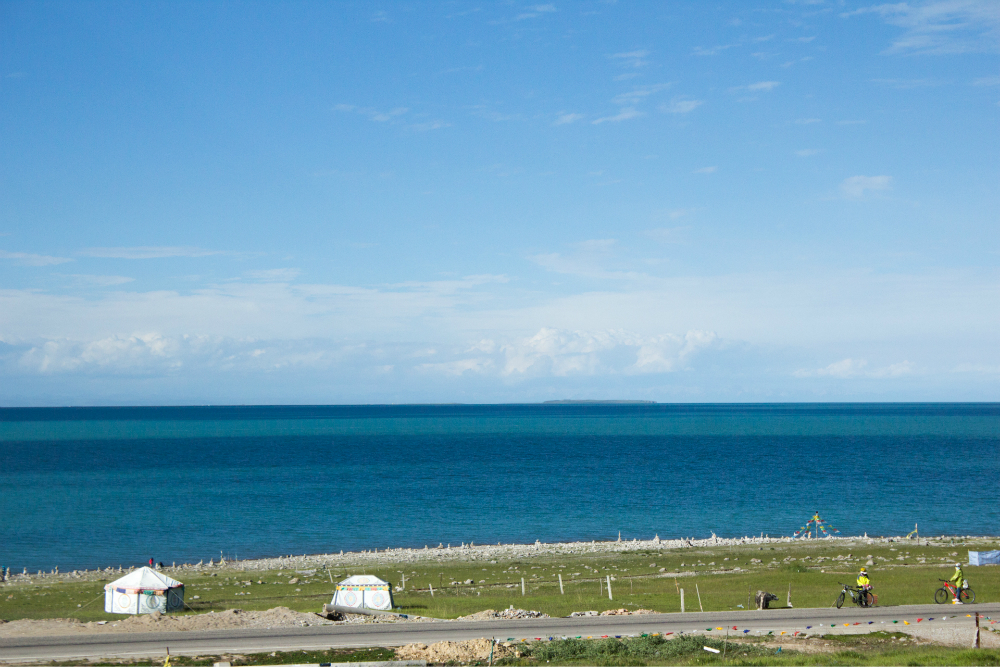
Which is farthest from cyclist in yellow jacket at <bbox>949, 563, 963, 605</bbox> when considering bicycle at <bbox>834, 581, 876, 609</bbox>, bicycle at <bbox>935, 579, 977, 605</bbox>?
bicycle at <bbox>834, 581, 876, 609</bbox>

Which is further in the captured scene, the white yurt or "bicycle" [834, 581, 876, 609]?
the white yurt

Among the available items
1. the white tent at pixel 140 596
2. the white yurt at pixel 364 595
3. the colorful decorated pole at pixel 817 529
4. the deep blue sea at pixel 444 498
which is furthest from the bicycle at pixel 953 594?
the white tent at pixel 140 596

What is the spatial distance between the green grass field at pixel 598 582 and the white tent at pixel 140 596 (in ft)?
4.35

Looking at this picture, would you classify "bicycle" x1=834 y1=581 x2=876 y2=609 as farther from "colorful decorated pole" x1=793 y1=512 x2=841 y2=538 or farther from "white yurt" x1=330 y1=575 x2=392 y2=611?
"colorful decorated pole" x1=793 y1=512 x2=841 y2=538

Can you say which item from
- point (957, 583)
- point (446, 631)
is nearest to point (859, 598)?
point (957, 583)

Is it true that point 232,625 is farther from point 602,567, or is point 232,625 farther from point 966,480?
point 966,480

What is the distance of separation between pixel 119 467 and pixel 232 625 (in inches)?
4565

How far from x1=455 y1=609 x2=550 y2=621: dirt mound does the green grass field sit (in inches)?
50.1

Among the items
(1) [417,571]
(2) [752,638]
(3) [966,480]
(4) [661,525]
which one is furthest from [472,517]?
(3) [966,480]

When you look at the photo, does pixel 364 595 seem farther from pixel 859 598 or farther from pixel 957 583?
pixel 957 583

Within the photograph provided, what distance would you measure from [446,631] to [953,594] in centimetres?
2390

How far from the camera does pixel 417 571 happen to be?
5819 centimetres

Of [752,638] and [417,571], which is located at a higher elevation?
[752,638]

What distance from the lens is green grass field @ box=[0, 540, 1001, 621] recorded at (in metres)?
41.6
